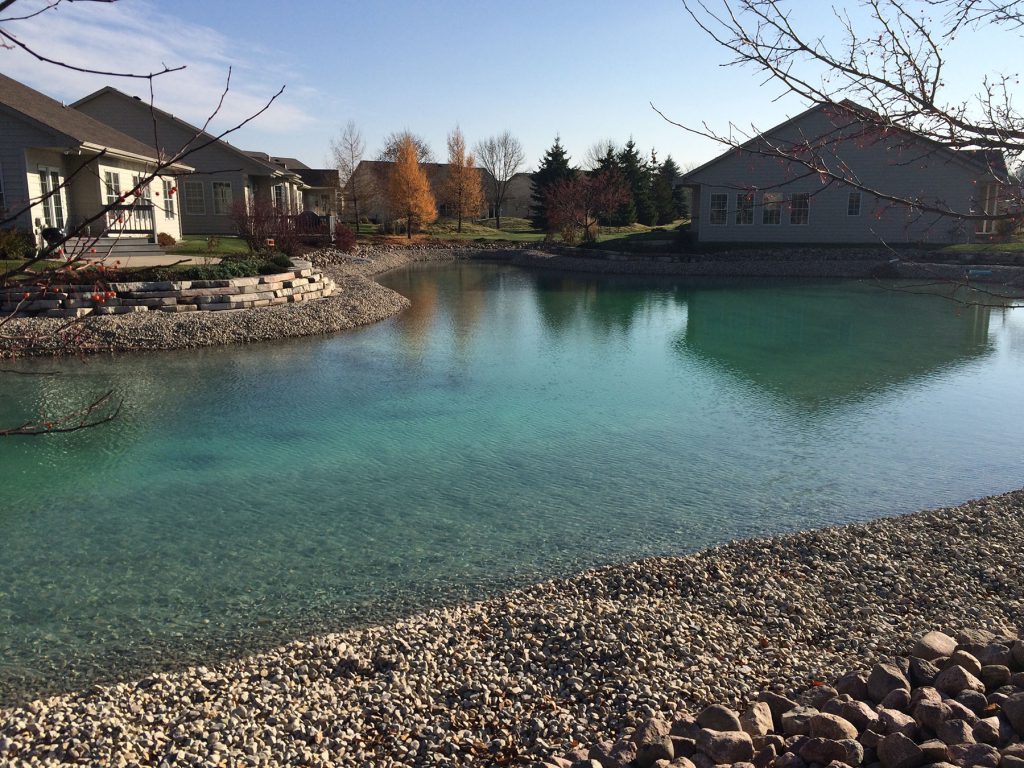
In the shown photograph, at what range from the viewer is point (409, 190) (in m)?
50.4

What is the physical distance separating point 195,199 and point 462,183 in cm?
2714

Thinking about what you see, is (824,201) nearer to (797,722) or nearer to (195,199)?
(195,199)

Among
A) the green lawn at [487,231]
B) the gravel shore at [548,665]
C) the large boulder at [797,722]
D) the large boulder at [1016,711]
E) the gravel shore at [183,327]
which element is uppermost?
the green lawn at [487,231]

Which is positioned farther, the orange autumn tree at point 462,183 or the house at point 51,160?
the orange autumn tree at point 462,183

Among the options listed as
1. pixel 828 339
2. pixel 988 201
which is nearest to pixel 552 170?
pixel 828 339

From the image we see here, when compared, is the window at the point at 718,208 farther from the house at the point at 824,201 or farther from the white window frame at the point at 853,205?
the white window frame at the point at 853,205

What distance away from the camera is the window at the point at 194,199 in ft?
120

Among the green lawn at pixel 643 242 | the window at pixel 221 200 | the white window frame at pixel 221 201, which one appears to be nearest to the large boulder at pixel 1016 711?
the green lawn at pixel 643 242

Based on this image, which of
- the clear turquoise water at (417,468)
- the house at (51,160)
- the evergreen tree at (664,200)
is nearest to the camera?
the clear turquoise water at (417,468)

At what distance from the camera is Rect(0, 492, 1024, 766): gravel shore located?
424cm

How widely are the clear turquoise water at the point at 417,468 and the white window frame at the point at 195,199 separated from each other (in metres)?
22.4

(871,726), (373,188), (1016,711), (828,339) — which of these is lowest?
(871,726)

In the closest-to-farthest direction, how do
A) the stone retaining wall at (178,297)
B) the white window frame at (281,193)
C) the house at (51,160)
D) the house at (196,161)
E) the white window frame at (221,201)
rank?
the stone retaining wall at (178,297) → the house at (51,160) → the house at (196,161) → the white window frame at (221,201) → the white window frame at (281,193)

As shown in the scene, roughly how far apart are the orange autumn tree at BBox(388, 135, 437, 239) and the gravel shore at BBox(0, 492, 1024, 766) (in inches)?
1830
